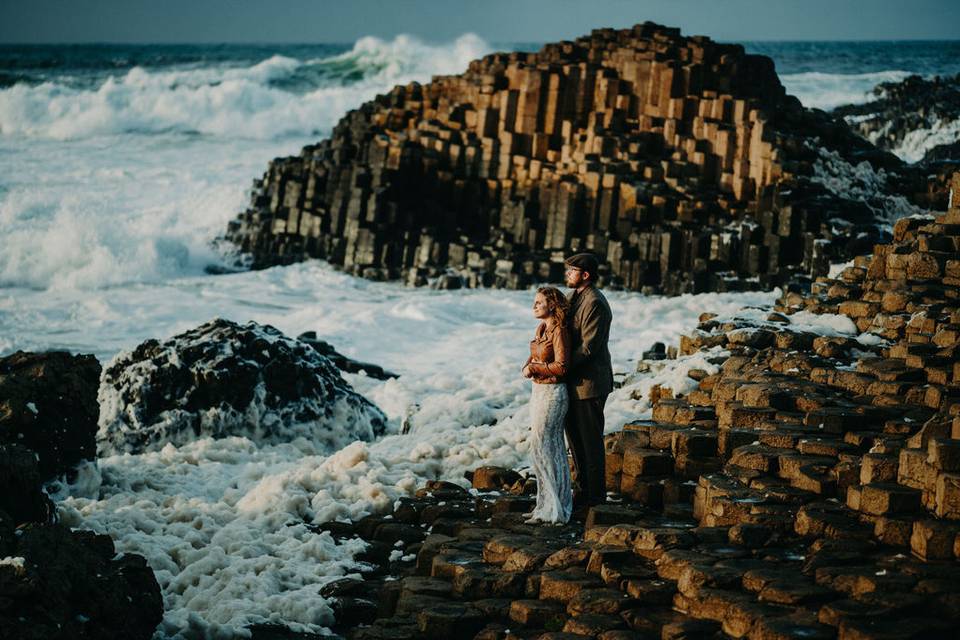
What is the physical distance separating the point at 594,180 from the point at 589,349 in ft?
48.8

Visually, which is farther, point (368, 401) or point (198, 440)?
point (368, 401)

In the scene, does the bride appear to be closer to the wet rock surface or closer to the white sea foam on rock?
the wet rock surface

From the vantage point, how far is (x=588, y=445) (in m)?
9.04

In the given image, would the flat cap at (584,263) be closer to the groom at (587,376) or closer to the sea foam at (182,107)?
the groom at (587,376)

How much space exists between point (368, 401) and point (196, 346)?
2029mm

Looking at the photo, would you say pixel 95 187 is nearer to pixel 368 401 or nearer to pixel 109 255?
pixel 109 255

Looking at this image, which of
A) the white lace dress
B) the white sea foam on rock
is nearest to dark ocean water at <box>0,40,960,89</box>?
the white sea foam on rock

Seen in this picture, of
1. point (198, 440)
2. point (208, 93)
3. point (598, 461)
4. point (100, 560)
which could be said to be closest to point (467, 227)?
point (198, 440)

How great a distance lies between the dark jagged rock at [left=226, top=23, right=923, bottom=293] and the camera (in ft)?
70.6

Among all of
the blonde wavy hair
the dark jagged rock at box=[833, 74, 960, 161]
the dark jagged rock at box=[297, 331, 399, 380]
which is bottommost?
the dark jagged rock at box=[297, 331, 399, 380]

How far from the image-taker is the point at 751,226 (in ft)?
69.6

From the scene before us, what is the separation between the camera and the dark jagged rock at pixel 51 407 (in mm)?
10000

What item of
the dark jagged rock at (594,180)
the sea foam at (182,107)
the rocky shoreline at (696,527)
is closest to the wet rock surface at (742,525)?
the rocky shoreline at (696,527)

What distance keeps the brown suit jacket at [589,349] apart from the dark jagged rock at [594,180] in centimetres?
1182
